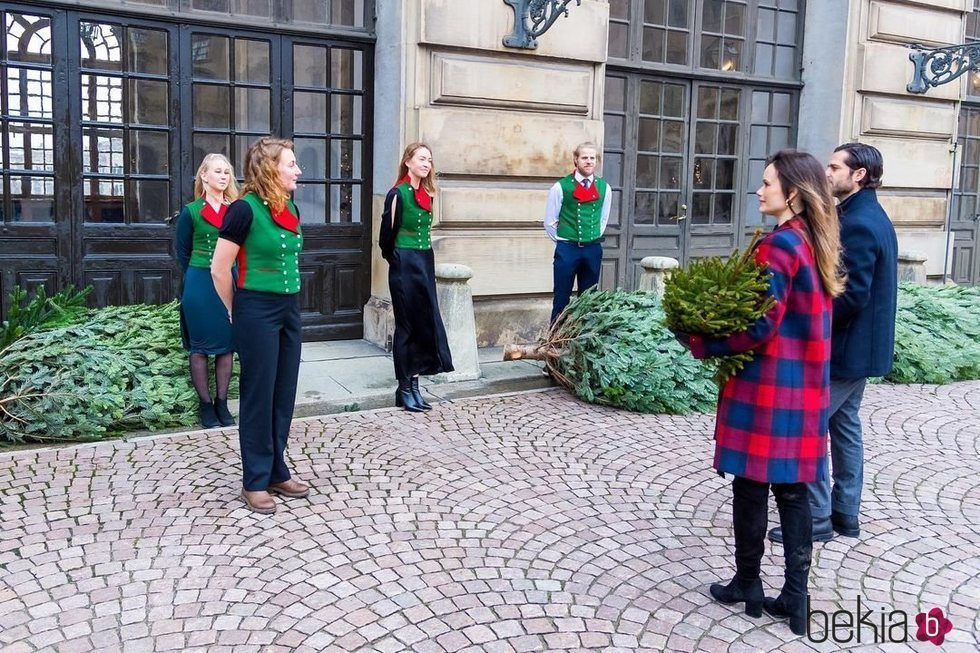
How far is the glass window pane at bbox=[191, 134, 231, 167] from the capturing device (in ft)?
27.3

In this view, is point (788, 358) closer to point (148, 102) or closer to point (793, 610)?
point (793, 610)

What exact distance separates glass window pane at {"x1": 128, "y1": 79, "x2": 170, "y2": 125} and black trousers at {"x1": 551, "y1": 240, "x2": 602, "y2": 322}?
3710mm

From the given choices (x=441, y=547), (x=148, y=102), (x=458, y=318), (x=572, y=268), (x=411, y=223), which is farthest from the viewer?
(x=572, y=268)

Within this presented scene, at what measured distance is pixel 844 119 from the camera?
37.6 feet

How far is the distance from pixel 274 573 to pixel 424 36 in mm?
5678

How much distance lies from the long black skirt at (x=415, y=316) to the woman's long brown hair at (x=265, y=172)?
2216mm

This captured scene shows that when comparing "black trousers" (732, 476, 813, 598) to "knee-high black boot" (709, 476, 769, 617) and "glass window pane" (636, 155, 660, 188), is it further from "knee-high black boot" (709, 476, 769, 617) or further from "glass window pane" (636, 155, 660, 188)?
"glass window pane" (636, 155, 660, 188)

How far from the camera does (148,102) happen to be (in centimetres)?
808

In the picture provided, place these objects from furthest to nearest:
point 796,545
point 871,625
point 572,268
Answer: point 572,268 < point 871,625 < point 796,545

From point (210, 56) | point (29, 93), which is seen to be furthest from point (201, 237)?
point (210, 56)

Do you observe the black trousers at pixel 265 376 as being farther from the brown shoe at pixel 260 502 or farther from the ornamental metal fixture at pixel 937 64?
the ornamental metal fixture at pixel 937 64

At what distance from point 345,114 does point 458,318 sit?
8.76 ft

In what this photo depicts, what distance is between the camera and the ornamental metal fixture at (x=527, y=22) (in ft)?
28.3

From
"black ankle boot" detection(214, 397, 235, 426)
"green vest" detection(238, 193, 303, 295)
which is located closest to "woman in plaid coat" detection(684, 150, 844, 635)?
"green vest" detection(238, 193, 303, 295)
